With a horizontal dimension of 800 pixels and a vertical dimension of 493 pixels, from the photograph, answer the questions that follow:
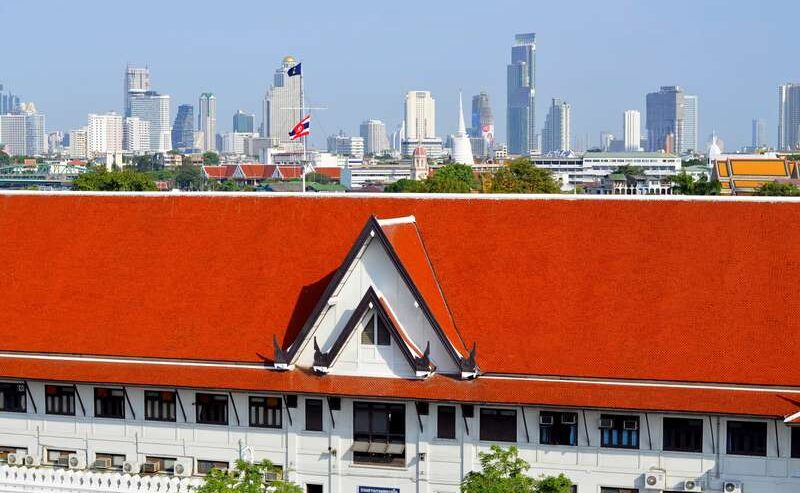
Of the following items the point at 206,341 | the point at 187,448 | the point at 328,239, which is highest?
the point at 328,239

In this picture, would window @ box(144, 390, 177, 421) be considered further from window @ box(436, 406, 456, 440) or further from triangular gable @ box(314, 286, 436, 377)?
window @ box(436, 406, 456, 440)

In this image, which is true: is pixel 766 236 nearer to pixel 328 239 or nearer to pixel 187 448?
pixel 328 239

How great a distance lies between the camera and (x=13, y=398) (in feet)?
113

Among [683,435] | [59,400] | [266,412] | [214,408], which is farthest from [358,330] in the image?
[59,400]

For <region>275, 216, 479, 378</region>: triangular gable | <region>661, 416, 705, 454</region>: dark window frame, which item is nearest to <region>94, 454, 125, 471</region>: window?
<region>275, 216, 479, 378</region>: triangular gable

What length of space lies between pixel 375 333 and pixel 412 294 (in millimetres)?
1245

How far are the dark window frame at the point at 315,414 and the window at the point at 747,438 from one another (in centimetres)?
909

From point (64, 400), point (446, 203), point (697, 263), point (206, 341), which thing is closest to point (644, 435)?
point (697, 263)

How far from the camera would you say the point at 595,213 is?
33969mm

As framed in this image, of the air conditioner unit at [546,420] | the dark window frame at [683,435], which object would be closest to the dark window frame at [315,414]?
the air conditioner unit at [546,420]

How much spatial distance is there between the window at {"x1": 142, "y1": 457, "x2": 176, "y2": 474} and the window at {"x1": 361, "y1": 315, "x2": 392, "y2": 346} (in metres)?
5.62

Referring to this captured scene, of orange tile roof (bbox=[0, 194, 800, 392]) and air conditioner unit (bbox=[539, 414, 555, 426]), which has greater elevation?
orange tile roof (bbox=[0, 194, 800, 392])

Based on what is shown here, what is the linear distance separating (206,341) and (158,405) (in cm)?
188

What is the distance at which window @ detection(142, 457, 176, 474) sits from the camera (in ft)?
108
